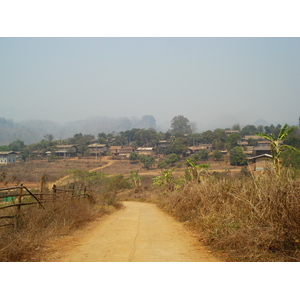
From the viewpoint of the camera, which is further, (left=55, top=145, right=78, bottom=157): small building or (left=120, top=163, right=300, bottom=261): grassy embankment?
(left=55, top=145, right=78, bottom=157): small building

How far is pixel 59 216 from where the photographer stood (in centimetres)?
1012

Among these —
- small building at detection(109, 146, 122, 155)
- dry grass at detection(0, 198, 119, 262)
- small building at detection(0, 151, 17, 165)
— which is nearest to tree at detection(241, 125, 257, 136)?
small building at detection(109, 146, 122, 155)

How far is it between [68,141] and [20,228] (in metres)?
88.8

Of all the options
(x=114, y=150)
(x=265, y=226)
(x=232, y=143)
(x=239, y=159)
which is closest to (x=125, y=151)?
(x=114, y=150)

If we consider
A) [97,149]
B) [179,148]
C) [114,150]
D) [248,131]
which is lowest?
[114,150]

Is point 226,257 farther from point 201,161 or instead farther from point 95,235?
point 201,161

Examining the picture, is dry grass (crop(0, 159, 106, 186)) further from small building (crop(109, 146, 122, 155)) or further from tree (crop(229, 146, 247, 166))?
tree (crop(229, 146, 247, 166))

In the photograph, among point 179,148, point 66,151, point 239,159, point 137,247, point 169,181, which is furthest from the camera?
point 66,151

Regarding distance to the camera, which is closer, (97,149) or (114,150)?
(97,149)

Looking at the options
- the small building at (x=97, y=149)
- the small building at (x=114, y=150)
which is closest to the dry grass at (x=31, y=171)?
the small building at (x=97, y=149)

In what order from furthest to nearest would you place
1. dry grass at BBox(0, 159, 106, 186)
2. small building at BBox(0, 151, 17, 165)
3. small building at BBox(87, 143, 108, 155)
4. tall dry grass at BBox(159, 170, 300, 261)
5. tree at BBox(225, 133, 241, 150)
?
small building at BBox(87, 143, 108, 155)
tree at BBox(225, 133, 241, 150)
small building at BBox(0, 151, 17, 165)
dry grass at BBox(0, 159, 106, 186)
tall dry grass at BBox(159, 170, 300, 261)

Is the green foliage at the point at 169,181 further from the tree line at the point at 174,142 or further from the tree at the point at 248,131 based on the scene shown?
the tree at the point at 248,131

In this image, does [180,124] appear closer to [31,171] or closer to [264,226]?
[31,171]

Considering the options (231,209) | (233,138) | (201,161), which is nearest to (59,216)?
(231,209)
